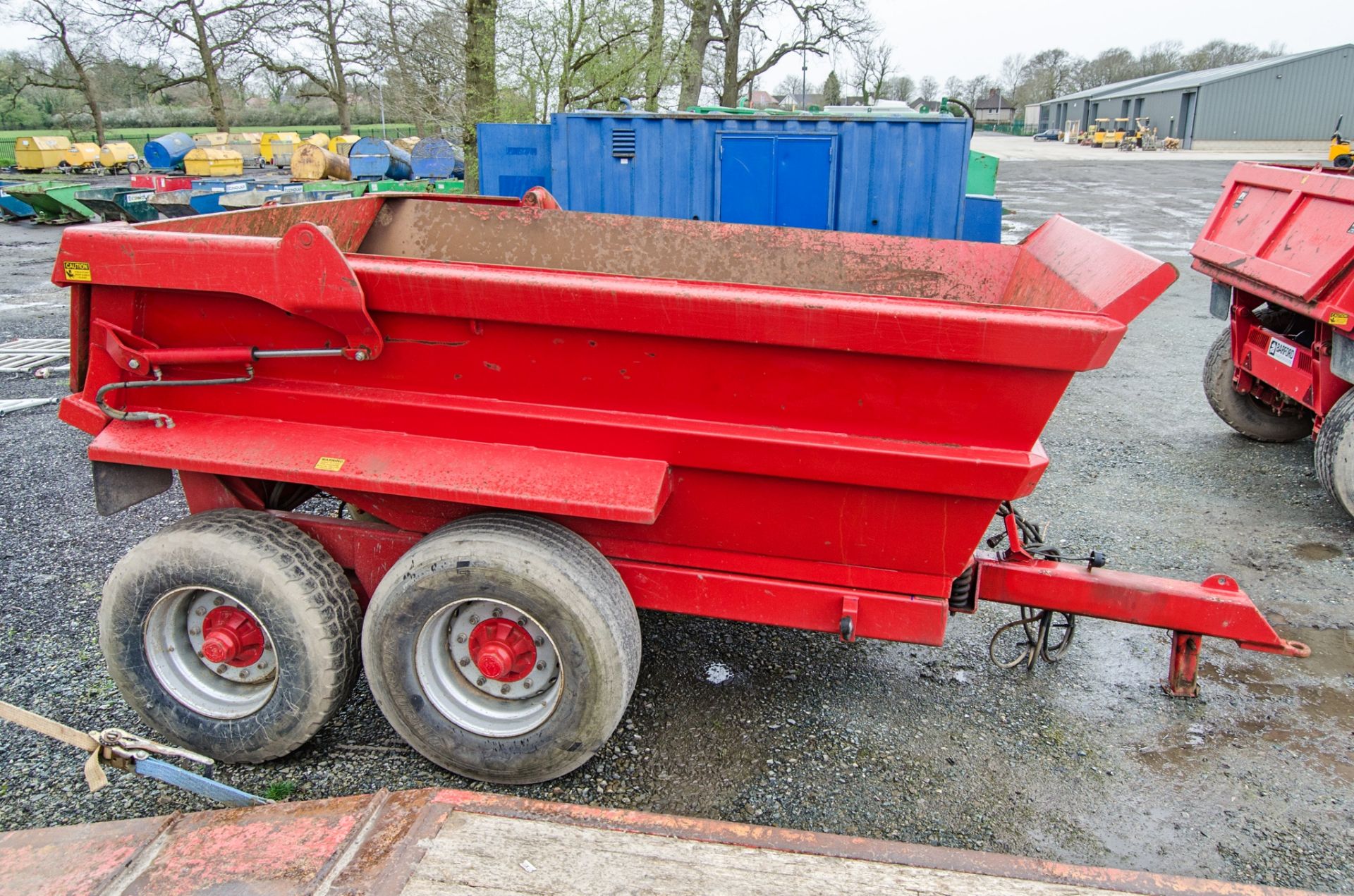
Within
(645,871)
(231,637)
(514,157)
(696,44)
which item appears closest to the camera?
(645,871)

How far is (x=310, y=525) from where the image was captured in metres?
2.82

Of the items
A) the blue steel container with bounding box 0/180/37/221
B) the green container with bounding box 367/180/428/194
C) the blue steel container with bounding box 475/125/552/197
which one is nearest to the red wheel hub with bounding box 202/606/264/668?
the blue steel container with bounding box 475/125/552/197

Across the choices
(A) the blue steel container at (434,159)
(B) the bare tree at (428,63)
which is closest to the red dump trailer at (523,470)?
(B) the bare tree at (428,63)

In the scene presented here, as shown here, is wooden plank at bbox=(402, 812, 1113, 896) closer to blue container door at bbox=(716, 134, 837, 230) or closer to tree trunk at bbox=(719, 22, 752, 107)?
blue container door at bbox=(716, 134, 837, 230)

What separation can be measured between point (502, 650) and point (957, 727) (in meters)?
1.62

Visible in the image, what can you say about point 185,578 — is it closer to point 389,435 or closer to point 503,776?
point 389,435

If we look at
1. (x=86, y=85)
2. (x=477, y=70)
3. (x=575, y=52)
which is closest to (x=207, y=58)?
(x=86, y=85)

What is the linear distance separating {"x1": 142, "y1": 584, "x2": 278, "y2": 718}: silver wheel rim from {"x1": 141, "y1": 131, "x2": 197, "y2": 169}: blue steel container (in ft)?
105

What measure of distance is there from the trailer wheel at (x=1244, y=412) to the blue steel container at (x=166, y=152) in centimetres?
3211

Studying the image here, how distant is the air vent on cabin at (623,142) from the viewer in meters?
8.97

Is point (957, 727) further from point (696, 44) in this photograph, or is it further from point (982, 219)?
point (696, 44)

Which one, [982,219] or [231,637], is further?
[982,219]

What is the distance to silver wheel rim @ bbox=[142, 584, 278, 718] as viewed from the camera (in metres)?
2.72

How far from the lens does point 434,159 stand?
22.0m
